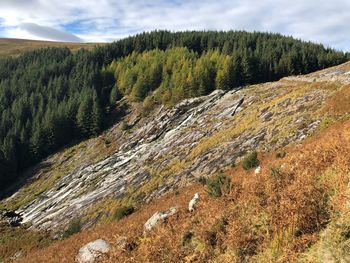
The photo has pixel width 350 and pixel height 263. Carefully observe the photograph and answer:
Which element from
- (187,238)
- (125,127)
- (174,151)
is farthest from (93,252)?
(125,127)

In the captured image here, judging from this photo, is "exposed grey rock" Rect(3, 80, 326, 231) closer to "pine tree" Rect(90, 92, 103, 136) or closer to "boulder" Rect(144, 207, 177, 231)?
"pine tree" Rect(90, 92, 103, 136)

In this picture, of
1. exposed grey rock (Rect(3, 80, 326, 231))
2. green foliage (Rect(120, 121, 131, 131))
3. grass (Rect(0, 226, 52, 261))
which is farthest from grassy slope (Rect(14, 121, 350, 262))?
green foliage (Rect(120, 121, 131, 131))

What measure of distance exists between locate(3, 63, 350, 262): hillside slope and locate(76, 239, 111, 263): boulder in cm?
48

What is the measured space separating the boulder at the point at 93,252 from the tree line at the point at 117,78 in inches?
2771

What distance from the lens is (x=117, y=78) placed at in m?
128

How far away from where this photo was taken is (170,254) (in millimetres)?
11234

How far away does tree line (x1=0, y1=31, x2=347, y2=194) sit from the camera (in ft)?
296

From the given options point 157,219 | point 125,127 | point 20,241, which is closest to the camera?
point 157,219

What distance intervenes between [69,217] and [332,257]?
41479 millimetres

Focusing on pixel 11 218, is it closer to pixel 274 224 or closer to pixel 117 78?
pixel 274 224

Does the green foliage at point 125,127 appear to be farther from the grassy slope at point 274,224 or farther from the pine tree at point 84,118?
the grassy slope at point 274,224

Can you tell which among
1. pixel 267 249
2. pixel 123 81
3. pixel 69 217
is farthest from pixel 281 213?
pixel 123 81

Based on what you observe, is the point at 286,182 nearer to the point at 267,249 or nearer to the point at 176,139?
the point at 267,249

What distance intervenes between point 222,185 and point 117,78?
116m
